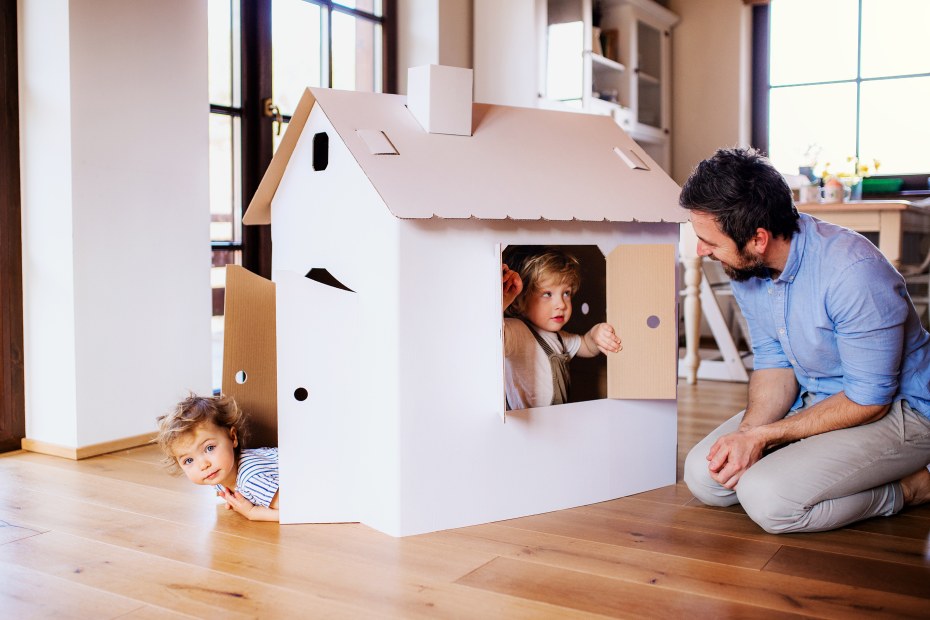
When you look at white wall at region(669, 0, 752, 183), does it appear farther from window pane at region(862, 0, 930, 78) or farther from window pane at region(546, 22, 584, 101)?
window pane at region(546, 22, 584, 101)

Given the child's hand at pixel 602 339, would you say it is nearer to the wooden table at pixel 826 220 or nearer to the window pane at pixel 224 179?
the window pane at pixel 224 179

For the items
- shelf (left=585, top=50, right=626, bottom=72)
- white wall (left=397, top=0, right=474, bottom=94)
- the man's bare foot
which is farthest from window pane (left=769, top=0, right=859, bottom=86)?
the man's bare foot

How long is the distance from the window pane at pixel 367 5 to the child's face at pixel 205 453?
206cm

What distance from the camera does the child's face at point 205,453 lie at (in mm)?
1648

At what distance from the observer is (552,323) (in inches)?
66.1

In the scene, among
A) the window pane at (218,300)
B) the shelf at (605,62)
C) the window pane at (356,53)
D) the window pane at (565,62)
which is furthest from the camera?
the shelf at (605,62)

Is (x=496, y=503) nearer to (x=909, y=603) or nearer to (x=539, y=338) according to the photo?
(x=539, y=338)

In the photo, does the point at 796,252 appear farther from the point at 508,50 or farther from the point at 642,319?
the point at 508,50

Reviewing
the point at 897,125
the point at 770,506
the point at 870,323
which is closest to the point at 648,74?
the point at 897,125

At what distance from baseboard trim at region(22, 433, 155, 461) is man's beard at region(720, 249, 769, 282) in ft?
5.01

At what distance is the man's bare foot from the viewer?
1703 millimetres

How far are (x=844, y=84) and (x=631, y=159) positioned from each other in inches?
120

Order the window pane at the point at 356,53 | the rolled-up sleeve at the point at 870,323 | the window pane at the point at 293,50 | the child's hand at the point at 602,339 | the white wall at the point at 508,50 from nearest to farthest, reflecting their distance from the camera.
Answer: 1. the rolled-up sleeve at the point at 870,323
2. the child's hand at the point at 602,339
3. the window pane at the point at 293,50
4. the window pane at the point at 356,53
5. the white wall at the point at 508,50

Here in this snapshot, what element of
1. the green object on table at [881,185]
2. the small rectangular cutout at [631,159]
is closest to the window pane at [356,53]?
the small rectangular cutout at [631,159]
